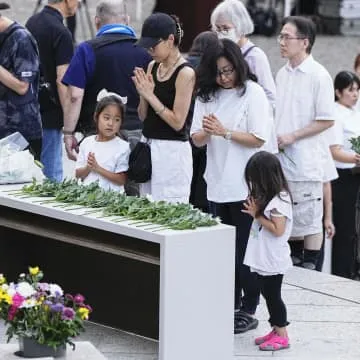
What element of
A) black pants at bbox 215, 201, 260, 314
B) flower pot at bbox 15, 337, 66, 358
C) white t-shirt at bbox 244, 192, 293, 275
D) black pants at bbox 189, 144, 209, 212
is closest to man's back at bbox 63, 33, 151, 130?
black pants at bbox 189, 144, 209, 212

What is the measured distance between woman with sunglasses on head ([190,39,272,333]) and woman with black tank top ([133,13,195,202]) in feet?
0.60

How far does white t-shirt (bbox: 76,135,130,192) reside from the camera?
325 inches

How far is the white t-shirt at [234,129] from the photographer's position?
7.56 metres

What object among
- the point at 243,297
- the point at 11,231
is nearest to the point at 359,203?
the point at 243,297

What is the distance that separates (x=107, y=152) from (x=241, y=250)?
3.96ft

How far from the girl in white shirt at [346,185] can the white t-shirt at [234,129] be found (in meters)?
2.40

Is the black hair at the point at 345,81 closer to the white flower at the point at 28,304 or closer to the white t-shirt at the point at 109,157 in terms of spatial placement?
the white t-shirt at the point at 109,157

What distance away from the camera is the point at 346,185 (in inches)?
395

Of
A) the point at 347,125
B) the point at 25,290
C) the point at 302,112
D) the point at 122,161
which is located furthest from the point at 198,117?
the point at 347,125

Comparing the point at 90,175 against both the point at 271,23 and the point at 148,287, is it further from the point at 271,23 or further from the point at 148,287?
the point at 271,23

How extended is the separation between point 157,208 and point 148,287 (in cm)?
85

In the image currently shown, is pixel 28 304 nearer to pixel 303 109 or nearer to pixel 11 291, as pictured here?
pixel 11 291

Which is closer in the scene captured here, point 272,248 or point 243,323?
point 272,248

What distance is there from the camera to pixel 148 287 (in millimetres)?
7641
